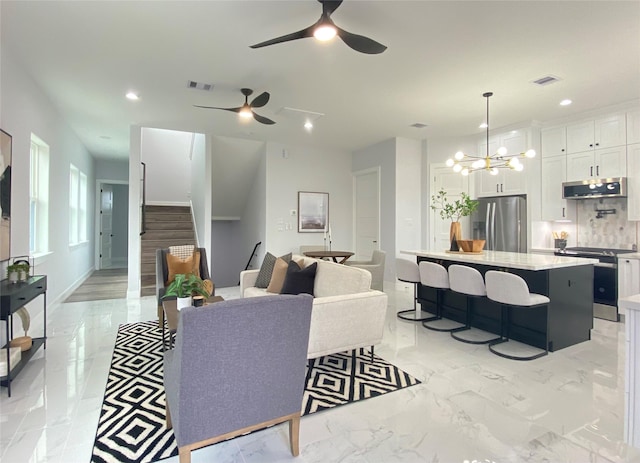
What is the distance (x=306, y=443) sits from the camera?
→ 1.98 metres

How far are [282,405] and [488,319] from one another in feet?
10.1

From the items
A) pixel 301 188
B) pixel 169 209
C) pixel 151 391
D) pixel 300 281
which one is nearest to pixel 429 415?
pixel 300 281

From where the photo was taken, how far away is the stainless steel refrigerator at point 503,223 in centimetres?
562

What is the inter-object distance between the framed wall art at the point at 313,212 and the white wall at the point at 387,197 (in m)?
1.26

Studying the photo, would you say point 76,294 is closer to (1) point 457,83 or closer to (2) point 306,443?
(2) point 306,443

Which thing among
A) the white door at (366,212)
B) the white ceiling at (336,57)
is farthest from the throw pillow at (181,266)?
the white door at (366,212)

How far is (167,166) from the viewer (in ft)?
29.9

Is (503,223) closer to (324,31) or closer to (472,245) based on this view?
(472,245)

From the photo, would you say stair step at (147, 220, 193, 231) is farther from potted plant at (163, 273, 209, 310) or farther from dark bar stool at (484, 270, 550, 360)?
dark bar stool at (484, 270, 550, 360)

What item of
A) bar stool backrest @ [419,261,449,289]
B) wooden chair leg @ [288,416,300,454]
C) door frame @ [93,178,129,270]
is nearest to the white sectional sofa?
wooden chair leg @ [288,416,300,454]

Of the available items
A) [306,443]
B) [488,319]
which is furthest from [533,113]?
[306,443]

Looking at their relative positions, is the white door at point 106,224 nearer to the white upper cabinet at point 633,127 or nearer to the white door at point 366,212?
the white door at point 366,212

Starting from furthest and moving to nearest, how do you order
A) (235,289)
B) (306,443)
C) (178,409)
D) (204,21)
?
1. (235,289)
2. (204,21)
3. (306,443)
4. (178,409)

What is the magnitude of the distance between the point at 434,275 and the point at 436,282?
0.27 ft
